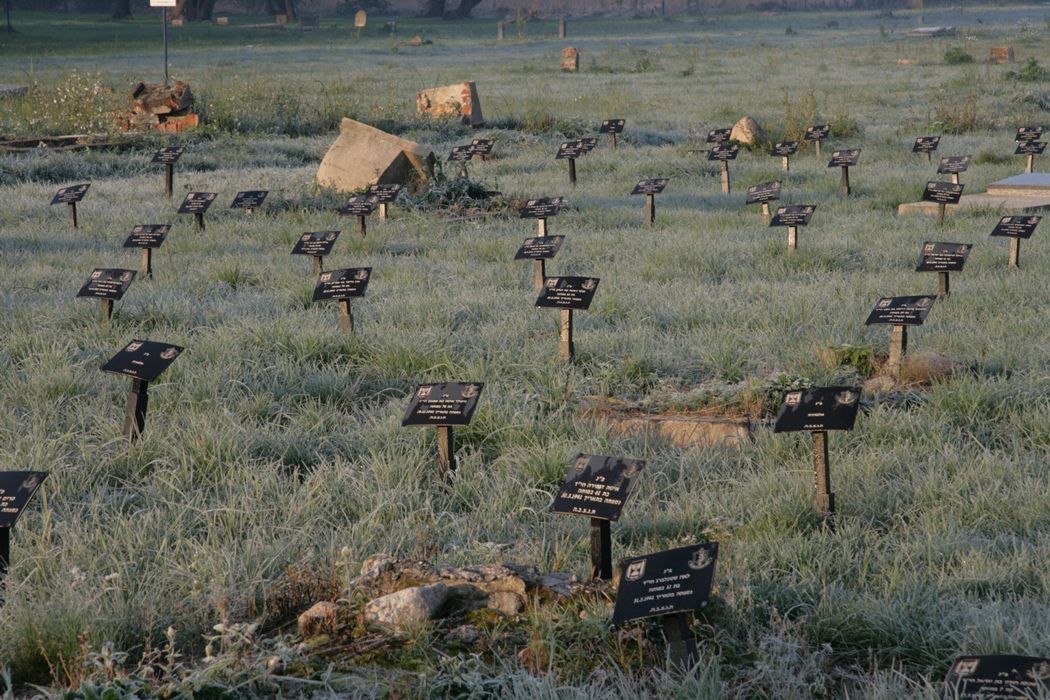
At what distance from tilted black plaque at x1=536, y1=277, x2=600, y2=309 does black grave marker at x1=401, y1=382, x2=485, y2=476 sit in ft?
4.47

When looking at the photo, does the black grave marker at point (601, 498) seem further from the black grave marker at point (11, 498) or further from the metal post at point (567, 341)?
the metal post at point (567, 341)

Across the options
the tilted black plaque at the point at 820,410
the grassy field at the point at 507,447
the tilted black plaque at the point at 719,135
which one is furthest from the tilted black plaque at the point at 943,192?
the tilted black plaque at the point at 820,410

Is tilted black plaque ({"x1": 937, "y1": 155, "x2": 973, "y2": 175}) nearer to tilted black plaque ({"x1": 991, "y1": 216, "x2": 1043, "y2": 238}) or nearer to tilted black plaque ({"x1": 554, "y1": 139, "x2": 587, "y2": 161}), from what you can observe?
tilted black plaque ({"x1": 991, "y1": 216, "x2": 1043, "y2": 238})

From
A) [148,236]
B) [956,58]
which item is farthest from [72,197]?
[956,58]

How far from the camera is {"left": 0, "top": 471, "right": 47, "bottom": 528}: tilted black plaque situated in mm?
3428

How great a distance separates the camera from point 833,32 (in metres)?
48.9

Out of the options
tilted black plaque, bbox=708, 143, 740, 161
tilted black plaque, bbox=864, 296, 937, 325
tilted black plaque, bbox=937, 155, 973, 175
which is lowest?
tilted black plaque, bbox=864, 296, 937, 325

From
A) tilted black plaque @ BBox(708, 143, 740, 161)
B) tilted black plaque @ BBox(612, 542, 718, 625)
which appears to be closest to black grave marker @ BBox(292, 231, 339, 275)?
tilted black plaque @ BBox(612, 542, 718, 625)

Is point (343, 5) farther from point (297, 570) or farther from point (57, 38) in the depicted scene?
point (297, 570)

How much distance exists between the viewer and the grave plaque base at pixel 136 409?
15.4 ft

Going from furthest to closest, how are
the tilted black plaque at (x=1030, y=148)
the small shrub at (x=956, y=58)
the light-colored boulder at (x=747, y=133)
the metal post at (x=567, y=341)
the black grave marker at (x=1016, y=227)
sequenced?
1. the small shrub at (x=956, y=58)
2. the light-colored boulder at (x=747, y=133)
3. the tilted black plaque at (x=1030, y=148)
4. the black grave marker at (x=1016, y=227)
5. the metal post at (x=567, y=341)

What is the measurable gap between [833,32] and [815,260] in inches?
1728

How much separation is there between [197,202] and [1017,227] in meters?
6.15

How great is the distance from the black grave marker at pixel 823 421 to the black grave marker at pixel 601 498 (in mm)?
718
